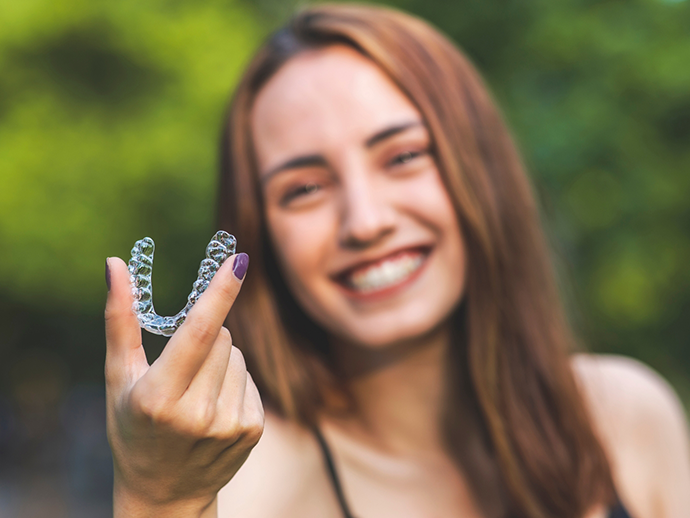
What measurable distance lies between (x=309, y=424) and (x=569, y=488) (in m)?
0.86

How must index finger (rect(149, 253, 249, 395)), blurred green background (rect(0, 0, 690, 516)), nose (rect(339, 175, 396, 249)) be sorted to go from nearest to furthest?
index finger (rect(149, 253, 249, 395)) → nose (rect(339, 175, 396, 249)) → blurred green background (rect(0, 0, 690, 516))

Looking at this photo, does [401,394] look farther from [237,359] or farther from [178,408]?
[178,408]

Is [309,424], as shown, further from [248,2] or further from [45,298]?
[248,2]

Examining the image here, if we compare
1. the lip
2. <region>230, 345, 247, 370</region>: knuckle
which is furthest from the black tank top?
<region>230, 345, 247, 370</region>: knuckle

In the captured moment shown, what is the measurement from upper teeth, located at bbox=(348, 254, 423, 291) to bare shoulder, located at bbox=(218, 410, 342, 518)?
1.67ft

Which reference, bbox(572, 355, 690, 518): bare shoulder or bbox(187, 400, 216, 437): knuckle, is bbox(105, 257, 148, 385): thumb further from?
bbox(572, 355, 690, 518): bare shoulder

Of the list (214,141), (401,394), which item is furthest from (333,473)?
(214,141)

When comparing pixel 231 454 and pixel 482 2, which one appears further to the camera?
pixel 482 2

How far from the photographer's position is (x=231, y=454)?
3.50ft

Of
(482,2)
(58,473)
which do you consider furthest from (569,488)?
(58,473)

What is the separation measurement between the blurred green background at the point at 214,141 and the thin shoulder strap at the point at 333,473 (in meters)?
0.86

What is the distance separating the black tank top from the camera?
1.88 metres

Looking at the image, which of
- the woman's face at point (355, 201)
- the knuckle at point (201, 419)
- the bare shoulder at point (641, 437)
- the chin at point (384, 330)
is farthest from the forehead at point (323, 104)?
the bare shoulder at point (641, 437)

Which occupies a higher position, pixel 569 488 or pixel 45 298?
pixel 45 298
